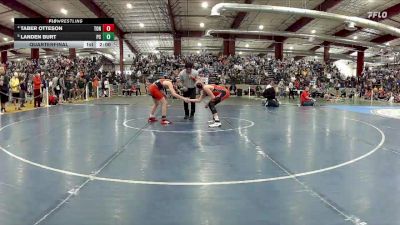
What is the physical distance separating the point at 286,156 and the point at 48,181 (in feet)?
11.5

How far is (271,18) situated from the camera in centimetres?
3108

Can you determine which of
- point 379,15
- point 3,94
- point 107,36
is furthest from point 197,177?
point 379,15

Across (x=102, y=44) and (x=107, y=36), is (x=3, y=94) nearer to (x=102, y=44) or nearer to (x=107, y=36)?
(x=102, y=44)

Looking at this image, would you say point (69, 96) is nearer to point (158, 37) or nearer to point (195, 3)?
point (195, 3)

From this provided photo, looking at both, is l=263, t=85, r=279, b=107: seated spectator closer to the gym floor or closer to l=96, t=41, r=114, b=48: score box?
l=96, t=41, r=114, b=48: score box

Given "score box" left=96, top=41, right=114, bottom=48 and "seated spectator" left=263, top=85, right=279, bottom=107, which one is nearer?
"seated spectator" left=263, top=85, right=279, bottom=107

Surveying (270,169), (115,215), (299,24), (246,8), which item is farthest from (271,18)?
(115,215)

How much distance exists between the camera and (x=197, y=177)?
455 centimetres
